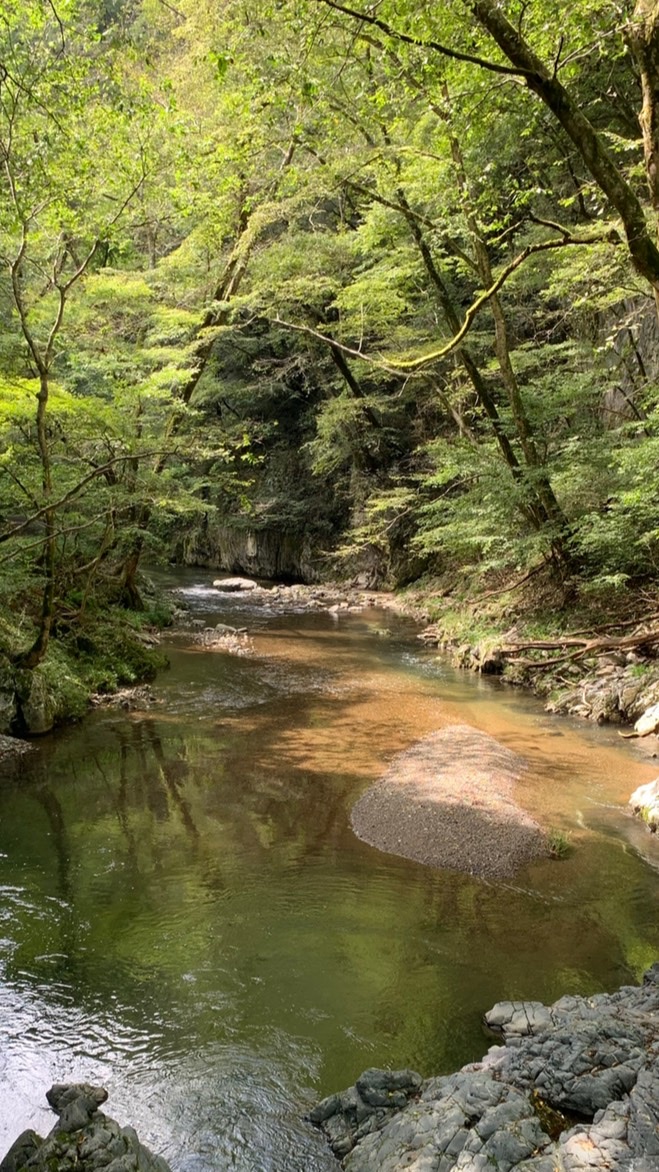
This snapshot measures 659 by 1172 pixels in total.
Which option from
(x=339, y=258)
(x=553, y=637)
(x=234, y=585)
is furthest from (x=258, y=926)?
(x=234, y=585)

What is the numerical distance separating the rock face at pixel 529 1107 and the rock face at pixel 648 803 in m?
3.63

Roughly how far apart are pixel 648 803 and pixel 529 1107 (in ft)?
17.1

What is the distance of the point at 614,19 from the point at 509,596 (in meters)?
12.5

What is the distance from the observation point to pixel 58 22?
7461mm

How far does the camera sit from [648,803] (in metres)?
8.12

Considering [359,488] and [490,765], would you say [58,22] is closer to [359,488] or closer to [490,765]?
[490,765]

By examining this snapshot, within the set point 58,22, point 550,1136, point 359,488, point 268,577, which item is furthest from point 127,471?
point 268,577

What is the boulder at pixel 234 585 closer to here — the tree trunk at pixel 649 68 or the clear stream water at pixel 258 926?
the clear stream water at pixel 258 926

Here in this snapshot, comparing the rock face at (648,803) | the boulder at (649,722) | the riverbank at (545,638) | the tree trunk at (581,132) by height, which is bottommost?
the rock face at (648,803)

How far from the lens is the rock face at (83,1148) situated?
3.28 metres

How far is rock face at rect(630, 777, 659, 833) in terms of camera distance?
787 centimetres

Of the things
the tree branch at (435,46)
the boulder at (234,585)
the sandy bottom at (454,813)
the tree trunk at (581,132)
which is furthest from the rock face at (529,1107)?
the boulder at (234,585)

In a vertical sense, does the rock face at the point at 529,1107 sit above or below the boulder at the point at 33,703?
below

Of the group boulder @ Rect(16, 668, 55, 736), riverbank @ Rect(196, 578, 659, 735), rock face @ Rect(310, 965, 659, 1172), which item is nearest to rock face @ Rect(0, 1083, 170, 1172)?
rock face @ Rect(310, 965, 659, 1172)
